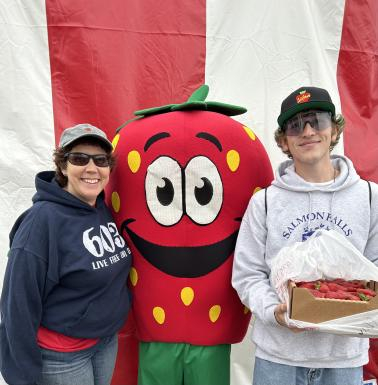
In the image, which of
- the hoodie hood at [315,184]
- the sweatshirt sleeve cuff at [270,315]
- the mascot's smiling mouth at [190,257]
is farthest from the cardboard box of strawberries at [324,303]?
the mascot's smiling mouth at [190,257]

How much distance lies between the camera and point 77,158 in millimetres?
1328

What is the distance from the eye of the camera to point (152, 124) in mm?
1481

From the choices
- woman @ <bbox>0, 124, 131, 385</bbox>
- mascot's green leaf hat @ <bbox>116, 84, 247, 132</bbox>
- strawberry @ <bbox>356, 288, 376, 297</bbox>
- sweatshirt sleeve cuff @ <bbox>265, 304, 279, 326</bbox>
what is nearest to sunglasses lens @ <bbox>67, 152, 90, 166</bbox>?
woman @ <bbox>0, 124, 131, 385</bbox>

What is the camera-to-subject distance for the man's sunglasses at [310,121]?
1250mm

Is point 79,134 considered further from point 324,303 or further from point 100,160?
point 324,303

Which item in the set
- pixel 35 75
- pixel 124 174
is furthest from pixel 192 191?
pixel 35 75

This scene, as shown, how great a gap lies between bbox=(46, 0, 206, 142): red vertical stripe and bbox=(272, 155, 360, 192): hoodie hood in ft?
2.94

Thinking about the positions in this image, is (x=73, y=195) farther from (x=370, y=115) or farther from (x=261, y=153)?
(x=370, y=115)

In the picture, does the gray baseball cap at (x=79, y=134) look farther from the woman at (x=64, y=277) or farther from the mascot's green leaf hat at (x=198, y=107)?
the mascot's green leaf hat at (x=198, y=107)

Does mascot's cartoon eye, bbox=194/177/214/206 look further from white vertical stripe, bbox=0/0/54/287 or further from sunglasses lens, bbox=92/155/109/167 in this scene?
white vertical stripe, bbox=0/0/54/287

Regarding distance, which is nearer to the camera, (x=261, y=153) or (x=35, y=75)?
(x=261, y=153)

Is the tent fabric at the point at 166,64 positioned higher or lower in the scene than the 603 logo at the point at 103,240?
higher

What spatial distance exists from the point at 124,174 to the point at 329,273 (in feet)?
2.42

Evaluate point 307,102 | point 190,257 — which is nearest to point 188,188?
point 190,257
